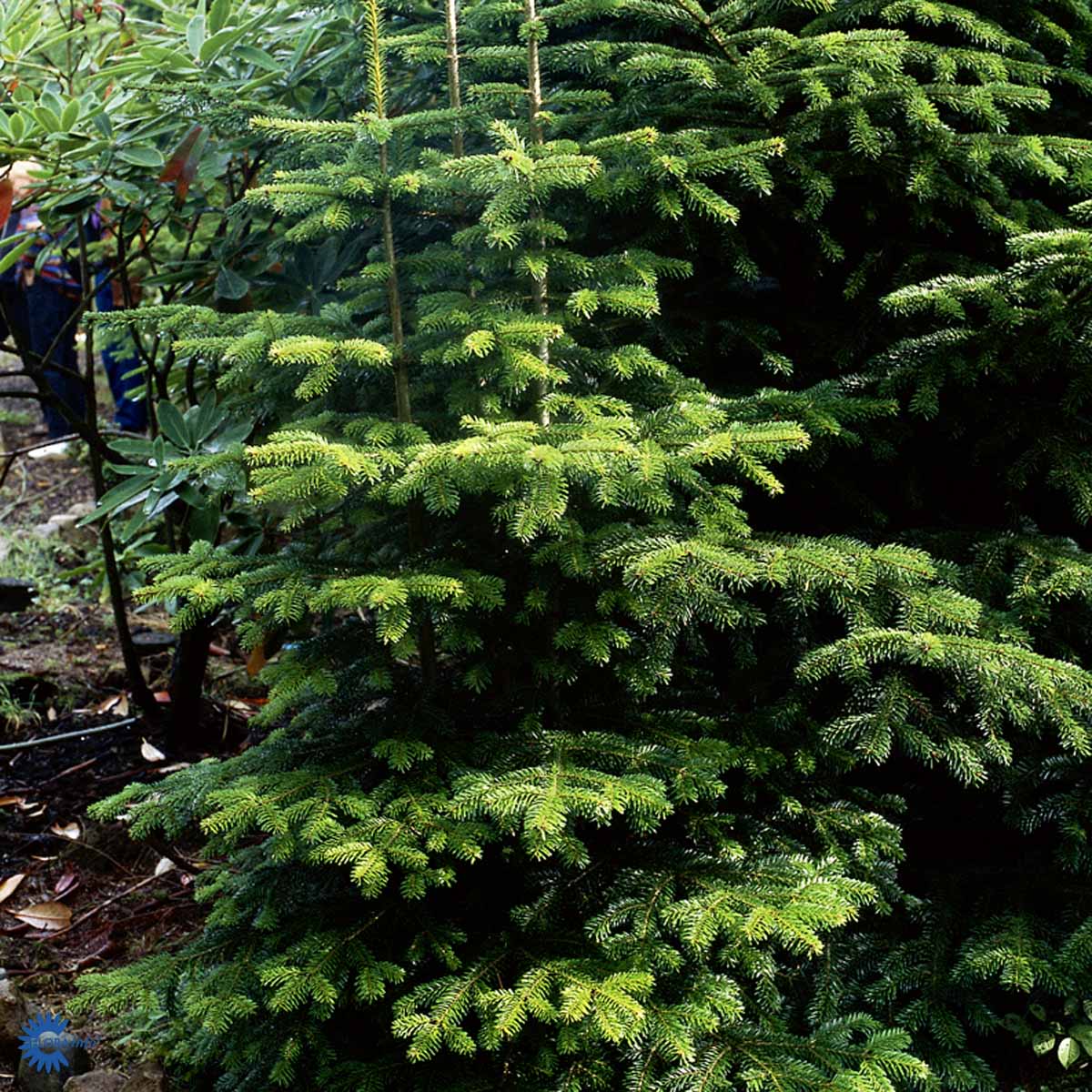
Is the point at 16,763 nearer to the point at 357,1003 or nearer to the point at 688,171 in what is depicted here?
the point at 357,1003

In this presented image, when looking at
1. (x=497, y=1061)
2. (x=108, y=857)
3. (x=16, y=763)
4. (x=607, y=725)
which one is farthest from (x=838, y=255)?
(x=16, y=763)

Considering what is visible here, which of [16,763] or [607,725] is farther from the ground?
[607,725]

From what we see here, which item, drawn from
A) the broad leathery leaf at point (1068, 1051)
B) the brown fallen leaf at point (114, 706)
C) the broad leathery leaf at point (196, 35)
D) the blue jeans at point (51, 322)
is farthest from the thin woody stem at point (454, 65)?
the blue jeans at point (51, 322)

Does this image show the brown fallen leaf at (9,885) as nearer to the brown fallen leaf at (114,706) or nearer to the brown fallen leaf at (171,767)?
the brown fallen leaf at (171,767)

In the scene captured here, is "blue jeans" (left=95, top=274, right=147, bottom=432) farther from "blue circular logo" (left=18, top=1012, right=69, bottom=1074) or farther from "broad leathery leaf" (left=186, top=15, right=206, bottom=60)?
"blue circular logo" (left=18, top=1012, right=69, bottom=1074)

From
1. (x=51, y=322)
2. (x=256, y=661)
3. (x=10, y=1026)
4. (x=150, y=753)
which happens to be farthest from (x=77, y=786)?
(x=51, y=322)

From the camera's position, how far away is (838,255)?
2.50 m

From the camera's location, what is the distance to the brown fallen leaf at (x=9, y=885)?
126 inches

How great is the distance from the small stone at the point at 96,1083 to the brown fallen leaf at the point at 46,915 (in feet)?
2.48

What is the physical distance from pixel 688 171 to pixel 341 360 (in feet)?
2.69

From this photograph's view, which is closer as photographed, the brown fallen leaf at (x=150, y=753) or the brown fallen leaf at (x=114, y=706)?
the brown fallen leaf at (x=150, y=753)

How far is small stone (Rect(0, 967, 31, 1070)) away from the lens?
261 centimetres

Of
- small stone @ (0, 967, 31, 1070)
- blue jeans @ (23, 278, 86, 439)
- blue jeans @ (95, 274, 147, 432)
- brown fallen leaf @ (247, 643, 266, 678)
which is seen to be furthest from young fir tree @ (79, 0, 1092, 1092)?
blue jeans @ (23, 278, 86, 439)

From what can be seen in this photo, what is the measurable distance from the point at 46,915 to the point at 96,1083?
86 centimetres
